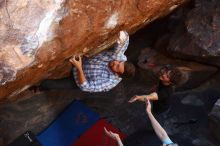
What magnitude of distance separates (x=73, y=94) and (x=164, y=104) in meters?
0.91

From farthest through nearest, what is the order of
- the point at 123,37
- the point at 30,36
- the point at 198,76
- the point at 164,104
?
the point at 198,76
the point at 164,104
the point at 123,37
the point at 30,36

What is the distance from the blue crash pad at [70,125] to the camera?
4.04m

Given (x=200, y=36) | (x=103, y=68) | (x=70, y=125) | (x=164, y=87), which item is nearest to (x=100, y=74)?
(x=103, y=68)

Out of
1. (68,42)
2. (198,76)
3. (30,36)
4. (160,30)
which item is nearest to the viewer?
(30,36)

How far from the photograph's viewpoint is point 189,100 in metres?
4.29

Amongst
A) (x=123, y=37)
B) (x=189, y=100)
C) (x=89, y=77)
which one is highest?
(x=123, y=37)

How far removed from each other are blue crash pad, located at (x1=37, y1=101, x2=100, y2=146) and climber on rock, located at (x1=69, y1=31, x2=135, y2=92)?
2.39 ft

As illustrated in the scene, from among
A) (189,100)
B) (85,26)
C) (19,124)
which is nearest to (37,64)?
(85,26)

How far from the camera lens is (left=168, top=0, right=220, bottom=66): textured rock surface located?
3.87m

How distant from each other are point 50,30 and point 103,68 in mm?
660

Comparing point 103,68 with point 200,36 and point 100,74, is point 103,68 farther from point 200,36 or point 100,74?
point 200,36

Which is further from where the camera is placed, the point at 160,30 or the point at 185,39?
the point at 160,30

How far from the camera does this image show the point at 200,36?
12.8 feet

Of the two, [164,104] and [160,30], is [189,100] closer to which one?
[164,104]
